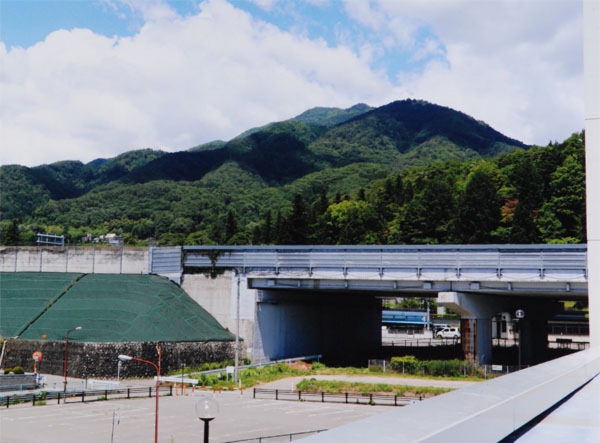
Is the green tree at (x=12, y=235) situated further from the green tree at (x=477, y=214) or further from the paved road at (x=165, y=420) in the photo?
the paved road at (x=165, y=420)

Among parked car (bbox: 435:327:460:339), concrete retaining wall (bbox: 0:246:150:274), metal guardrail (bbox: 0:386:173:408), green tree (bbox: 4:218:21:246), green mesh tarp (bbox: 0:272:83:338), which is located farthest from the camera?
green tree (bbox: 4:218:21:246)

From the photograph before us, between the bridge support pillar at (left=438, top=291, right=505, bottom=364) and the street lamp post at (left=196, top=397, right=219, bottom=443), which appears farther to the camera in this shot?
the bridge support pillar at (left=438, top=291, right=505, bottom=364)

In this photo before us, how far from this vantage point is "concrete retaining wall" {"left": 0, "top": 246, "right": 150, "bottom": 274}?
6444 cm

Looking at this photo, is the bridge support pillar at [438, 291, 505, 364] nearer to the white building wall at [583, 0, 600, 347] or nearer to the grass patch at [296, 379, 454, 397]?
the grass patch at [296, 379, 454, 397]

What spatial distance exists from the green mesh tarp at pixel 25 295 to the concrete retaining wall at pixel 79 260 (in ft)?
5.35

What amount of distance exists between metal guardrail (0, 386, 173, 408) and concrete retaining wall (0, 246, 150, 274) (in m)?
22.5

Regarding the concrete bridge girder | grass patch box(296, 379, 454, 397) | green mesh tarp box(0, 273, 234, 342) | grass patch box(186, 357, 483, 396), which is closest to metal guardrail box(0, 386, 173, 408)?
grass patch box(186, 357, 483, 396)

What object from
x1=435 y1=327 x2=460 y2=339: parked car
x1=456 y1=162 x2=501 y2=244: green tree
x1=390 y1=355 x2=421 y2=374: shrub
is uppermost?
x1=456 y1=162 x2=501 y2=244: green tree

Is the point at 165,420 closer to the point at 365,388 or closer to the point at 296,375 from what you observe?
the point at 365,388

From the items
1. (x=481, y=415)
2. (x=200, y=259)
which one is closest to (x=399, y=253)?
(x=200, y=259)

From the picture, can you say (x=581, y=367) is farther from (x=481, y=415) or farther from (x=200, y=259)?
(x=200, y=259)

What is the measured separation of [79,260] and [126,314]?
14053 mm

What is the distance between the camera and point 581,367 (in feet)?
37.2

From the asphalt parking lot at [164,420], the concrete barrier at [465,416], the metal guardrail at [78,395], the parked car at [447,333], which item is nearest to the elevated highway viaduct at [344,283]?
the metal guardrail at [78,395]
